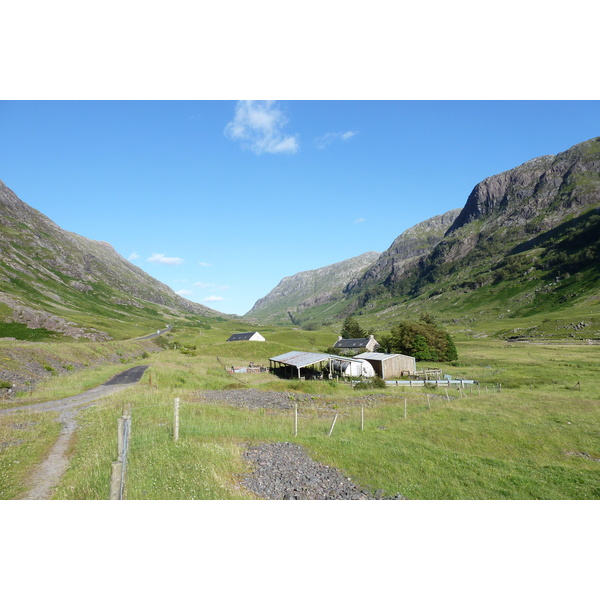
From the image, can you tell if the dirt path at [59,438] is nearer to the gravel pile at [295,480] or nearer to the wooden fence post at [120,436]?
the wooden fence post at [120,436]

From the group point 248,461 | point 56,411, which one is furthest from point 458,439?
point 56,411

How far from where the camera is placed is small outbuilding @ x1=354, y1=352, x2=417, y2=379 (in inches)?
2520

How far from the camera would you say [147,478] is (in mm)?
11914

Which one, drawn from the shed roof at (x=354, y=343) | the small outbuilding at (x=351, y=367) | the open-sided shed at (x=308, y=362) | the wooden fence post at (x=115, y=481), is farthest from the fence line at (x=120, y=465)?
the shed roof at (x=354, y=343)

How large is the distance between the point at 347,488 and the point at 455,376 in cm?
5203

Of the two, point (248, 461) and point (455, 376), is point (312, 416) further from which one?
point (455, 376)

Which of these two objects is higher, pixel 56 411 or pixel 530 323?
pixel 530 323

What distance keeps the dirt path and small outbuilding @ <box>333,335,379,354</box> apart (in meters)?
69.0

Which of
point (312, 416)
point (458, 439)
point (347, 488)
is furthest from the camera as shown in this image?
point (312, 416)

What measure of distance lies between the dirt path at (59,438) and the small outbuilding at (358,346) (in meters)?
69.0

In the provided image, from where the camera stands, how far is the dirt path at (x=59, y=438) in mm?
11666

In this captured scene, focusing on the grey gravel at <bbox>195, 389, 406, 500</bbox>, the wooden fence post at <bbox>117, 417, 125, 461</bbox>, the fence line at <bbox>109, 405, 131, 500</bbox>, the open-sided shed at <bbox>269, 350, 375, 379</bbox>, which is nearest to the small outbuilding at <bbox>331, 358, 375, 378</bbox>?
the open-sided shed at <bbox>269, 350, 375, 379</bbox>

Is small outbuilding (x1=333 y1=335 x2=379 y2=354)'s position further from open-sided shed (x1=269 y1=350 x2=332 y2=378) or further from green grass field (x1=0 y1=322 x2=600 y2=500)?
green grass field (x1=0 y1=322 x2=600 y2=500)

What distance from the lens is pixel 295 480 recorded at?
1412cm
